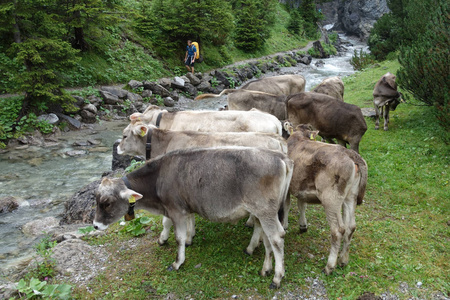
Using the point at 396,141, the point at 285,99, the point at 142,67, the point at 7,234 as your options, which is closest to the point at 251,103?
the point at 285,99

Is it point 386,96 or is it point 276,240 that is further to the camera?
point 386,96

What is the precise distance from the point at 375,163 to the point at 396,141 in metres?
2.45

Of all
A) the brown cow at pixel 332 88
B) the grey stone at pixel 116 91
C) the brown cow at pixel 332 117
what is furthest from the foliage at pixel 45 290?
the grey stone at pixel 116 91

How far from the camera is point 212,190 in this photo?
556 cm

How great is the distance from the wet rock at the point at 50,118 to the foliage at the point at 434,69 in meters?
15.9

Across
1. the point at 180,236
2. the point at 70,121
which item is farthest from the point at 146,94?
the point at 180,236

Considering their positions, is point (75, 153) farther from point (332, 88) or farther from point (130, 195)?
point (332, 88)

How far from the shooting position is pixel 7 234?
879cm

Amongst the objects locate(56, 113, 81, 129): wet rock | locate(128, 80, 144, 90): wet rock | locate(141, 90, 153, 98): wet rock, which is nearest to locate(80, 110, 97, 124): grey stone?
locate(56, 113, 81, 129): wet rock

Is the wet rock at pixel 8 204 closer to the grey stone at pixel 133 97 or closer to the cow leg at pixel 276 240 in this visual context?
the cow leg at pixel 276 240

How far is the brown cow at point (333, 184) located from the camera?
5676 millimetres

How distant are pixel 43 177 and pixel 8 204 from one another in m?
2.36

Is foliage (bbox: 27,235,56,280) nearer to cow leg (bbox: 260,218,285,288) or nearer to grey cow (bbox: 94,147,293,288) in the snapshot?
grey cow (bbox: 94,147,293,288)

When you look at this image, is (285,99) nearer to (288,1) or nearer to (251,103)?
(251,103)
